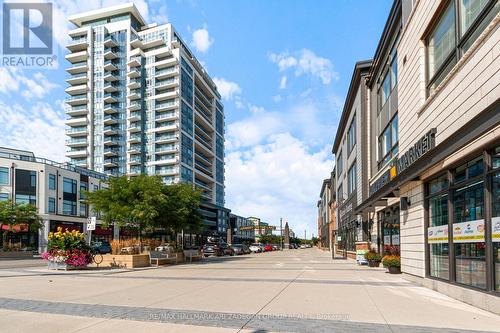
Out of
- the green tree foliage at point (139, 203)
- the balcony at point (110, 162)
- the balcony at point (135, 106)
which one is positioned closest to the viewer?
the green tree foliage at point (139, 203)

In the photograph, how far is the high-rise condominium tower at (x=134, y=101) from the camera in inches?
3814

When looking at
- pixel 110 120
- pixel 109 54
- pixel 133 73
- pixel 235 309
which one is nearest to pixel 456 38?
pixel 235 309

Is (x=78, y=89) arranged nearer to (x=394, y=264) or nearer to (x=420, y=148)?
(x=394, y=264)

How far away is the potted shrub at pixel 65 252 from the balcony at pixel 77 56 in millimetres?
93471

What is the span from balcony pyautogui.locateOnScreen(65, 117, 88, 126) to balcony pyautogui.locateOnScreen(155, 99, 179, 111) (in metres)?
19.6

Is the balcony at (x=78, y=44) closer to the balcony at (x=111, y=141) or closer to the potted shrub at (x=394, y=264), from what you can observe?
the balcony at (x=111, y=141)

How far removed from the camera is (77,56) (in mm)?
105562

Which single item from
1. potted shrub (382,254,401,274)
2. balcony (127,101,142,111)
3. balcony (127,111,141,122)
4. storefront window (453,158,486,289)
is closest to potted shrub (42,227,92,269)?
potted shrub (382,254,401,274)

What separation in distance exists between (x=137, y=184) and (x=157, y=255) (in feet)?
16.1

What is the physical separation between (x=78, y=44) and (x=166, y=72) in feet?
83.3

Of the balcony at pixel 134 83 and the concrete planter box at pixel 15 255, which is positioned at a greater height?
the balcony at pixel 134 83

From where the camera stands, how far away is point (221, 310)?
9.87m

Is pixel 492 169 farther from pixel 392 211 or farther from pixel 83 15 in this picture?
pixel 83 15

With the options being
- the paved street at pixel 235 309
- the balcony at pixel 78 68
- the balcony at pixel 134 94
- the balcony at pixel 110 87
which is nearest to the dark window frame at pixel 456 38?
the paved street at pixel 235 309
